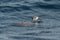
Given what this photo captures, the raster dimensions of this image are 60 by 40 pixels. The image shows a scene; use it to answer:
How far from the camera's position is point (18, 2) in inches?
424

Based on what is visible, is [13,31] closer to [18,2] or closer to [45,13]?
[45,13]

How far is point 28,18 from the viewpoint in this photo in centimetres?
870

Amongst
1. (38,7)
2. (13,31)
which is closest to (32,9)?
(38,7)

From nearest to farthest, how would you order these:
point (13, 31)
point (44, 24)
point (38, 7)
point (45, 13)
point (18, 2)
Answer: point (13, 31) → point (44, 24) → point (45, 13) → point (38, 7) → point (18, 2)

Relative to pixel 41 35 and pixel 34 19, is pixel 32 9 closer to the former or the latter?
pixel 34 19

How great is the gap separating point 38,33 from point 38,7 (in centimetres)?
285

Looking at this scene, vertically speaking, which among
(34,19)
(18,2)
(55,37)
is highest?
(18,2)

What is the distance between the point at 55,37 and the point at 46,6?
10.6 ft

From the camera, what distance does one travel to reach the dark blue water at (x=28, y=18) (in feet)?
23.6

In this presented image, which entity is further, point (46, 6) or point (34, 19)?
point (46, 6)

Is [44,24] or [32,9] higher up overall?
[32,9]

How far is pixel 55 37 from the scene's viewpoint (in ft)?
23.1

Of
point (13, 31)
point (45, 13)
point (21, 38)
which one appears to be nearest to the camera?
point (21, 38)

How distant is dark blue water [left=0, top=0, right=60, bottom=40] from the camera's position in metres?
7.20
